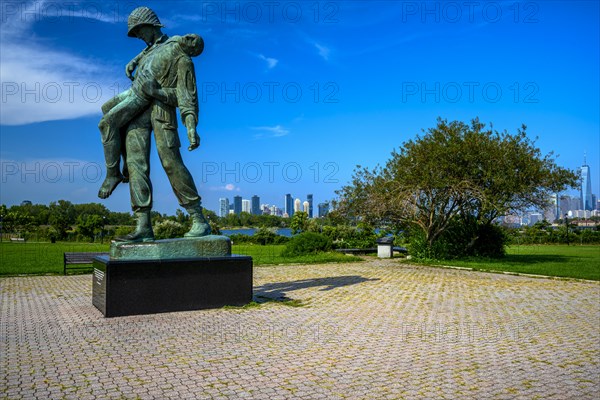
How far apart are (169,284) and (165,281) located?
0.08m

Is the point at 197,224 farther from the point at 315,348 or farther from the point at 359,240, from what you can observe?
the point at 359,240

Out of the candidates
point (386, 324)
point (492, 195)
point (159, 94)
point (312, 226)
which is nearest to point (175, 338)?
point (386, 324)

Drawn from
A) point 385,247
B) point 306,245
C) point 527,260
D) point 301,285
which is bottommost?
point 527,260

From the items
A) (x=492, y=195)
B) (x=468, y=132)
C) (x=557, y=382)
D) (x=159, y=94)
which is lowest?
(x=557, y=382)

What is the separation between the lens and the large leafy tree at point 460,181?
16500 mm

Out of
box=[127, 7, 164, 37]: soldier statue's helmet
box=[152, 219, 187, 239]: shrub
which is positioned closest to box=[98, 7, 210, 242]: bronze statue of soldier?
box=[127, 7, 164, 37]: soldier statue's helmet

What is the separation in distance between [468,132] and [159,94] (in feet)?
41.6

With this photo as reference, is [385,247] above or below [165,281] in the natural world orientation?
below

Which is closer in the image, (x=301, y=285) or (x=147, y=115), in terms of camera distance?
(x=147, y=115)

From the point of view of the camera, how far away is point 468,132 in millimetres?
17422

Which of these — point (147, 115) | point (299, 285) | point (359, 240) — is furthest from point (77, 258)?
point (359, 240)

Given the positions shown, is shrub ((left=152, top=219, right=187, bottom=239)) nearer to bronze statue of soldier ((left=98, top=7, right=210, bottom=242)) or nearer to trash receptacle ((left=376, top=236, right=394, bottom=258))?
trash receptacle ((left=376, top=236, right=394, bottom=258))

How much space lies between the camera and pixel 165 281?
7426 mm

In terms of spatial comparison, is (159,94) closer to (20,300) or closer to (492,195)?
(20,300)
